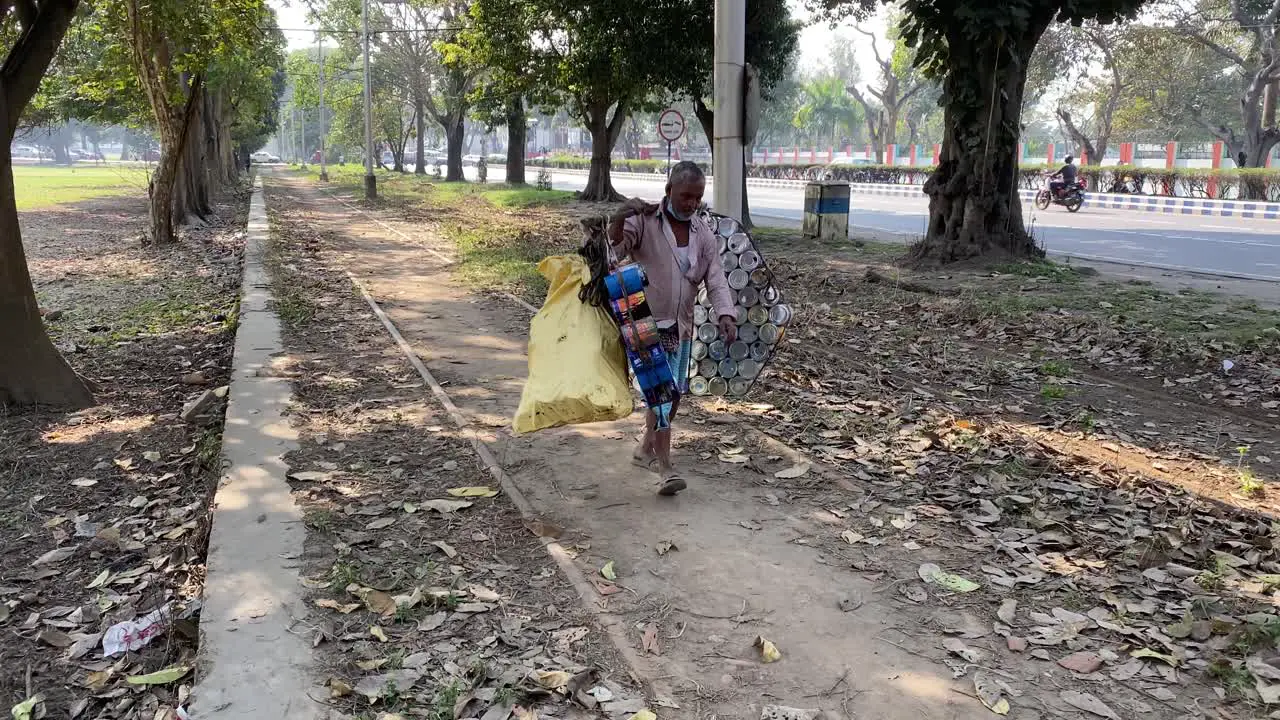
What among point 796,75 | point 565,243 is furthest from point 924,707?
point 796,75

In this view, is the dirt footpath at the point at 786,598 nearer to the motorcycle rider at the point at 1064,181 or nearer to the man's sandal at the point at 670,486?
the man's sandal at the point at 670,486

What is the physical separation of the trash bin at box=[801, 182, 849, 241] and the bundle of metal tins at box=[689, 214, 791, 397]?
40.8 ft

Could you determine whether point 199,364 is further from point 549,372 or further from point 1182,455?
point 1182,455

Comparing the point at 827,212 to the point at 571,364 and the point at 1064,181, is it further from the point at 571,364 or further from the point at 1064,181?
the point at 571,364

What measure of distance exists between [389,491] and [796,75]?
349 ft

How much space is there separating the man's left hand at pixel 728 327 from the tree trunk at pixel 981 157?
9.40m

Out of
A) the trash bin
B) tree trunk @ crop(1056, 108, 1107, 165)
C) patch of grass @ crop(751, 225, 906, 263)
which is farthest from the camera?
tree trunk @ crop(1056, 108, 1107, 165)

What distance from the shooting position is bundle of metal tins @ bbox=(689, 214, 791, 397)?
200 inches

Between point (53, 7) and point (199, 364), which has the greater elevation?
point (53, 7)

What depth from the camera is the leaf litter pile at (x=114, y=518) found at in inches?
141

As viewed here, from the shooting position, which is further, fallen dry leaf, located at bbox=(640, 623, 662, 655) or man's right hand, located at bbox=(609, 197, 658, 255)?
man's right hand, located at bbox=(609, 197, 658, 255)

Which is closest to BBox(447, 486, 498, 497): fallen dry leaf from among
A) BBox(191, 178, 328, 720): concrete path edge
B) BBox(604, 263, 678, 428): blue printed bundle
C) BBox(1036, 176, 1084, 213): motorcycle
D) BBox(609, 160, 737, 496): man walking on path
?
BBox(191, 178, 328, 720): concrete path edge

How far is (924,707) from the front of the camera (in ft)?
10.5

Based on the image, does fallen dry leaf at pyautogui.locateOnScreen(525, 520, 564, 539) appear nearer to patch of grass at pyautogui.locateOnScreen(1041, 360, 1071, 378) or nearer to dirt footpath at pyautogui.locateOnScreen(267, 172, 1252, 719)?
dirt footpath at pyautogui.locateOnScreen(267, 172, 1252, 719)
